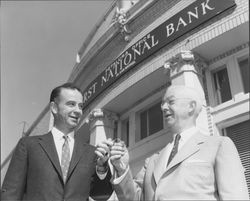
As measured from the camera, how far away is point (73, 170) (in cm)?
218

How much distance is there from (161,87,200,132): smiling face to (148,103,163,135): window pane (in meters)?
5.74

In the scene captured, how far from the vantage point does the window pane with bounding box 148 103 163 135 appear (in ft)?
26.5

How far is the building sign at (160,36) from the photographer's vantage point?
6379 mm

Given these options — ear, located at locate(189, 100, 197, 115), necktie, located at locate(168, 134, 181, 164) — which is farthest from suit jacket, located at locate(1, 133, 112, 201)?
ear, located at locate(189, 100, 197, 115)

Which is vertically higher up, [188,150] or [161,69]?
[161,69]

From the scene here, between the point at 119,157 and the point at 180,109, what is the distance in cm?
62

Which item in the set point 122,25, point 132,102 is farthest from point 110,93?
point 122,25

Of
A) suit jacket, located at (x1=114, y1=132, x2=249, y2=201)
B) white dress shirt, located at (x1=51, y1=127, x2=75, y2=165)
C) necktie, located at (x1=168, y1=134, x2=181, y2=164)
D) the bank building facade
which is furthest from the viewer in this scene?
the bank building facade

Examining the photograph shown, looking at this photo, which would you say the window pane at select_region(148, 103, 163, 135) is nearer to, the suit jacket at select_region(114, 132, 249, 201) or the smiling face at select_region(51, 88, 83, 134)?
the smiling face at select_region(51, 88, 83, 134)

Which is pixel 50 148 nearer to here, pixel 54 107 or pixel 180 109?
pixel 54 107

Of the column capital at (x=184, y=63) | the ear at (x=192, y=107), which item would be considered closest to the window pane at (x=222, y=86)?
the column capital at (x=184, y=63)

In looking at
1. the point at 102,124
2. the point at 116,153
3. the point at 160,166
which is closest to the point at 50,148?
the point at 116,153

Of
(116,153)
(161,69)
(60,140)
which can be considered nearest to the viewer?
(116,153)

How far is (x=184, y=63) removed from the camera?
6535 millimetres
